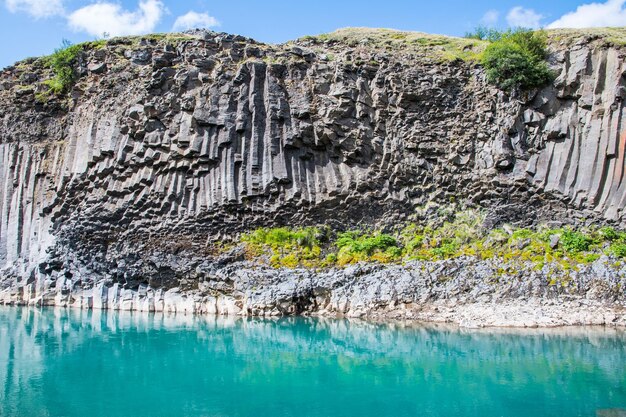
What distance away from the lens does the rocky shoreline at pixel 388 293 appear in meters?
20.5

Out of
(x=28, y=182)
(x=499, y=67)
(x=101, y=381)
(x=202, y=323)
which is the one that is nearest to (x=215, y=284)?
(x=202, y=323)

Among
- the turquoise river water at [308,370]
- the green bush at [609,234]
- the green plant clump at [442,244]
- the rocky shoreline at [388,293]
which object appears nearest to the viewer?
the turquoise river water at [308,370]

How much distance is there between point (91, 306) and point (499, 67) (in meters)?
24.3

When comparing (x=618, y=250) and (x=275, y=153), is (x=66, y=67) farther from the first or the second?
(x=618, y=250)

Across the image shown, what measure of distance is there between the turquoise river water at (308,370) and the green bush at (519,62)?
15.3 m

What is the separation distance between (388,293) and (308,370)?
27.1ft

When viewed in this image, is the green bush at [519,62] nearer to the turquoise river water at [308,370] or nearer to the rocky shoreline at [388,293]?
the rocky shoreline at [388,293]

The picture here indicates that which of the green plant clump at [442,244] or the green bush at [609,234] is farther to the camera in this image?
the green bush at [609,234]

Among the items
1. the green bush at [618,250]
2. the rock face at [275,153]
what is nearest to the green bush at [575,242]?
the green bush at [618,250]

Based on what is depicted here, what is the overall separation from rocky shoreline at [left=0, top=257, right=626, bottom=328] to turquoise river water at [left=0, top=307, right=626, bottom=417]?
3.79 ft

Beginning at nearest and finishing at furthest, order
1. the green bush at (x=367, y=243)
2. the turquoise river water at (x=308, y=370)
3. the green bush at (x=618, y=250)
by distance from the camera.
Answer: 1. the turquoise river water at (x=308, y=370)
2. the green bush at (x=618, y=250)
3. the green bush at (x=367, y=243)

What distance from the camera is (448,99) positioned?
3148cm

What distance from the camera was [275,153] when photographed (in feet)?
97.4

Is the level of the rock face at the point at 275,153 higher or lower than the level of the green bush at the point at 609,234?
higher
